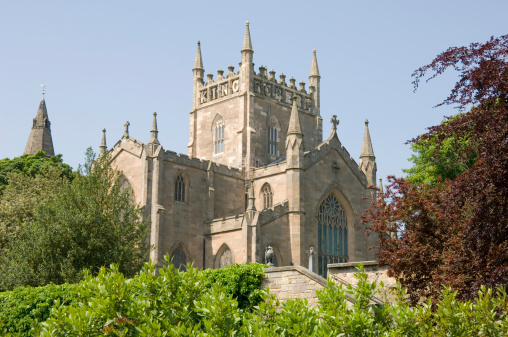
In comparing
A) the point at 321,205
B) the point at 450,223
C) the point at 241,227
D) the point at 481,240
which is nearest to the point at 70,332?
the point at 481,240

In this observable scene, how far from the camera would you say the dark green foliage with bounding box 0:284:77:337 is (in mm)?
24844

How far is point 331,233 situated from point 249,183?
6.92 m

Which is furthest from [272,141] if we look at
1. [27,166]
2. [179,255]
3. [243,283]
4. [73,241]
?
[243,283]

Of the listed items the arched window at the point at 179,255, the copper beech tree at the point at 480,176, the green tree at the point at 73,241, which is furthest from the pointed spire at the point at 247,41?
the copper beech tree at the point at 480,176

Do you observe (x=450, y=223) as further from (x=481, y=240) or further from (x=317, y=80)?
(x=317, y=80)

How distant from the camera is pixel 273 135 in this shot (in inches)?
2323

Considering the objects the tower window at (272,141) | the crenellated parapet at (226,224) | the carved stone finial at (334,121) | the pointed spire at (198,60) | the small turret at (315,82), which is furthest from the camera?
the small turret at (315,82)

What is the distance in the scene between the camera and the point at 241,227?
4653 cm

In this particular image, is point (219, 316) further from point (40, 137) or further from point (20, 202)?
point (40, 137)

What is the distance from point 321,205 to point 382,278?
86.5 ft

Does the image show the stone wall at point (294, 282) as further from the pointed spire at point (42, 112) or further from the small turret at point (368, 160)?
the pointed spire at point (42, 112)

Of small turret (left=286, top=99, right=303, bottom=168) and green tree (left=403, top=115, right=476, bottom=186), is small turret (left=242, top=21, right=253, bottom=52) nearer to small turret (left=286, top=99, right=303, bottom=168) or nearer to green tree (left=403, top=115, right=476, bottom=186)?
small turret (left=286, top=99, right=303, bottom=168)

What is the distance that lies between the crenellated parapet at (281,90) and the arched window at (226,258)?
50.2ft

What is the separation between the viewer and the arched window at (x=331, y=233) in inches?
1988
